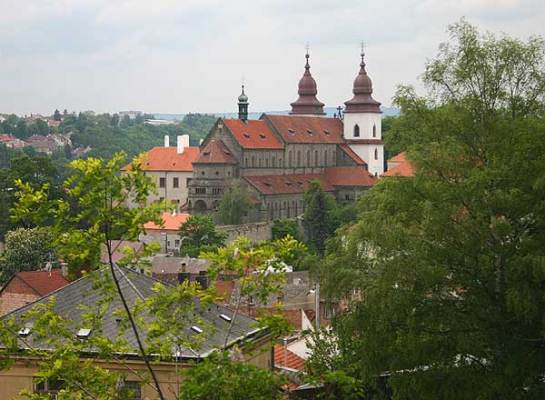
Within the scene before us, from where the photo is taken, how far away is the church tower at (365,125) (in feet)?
412

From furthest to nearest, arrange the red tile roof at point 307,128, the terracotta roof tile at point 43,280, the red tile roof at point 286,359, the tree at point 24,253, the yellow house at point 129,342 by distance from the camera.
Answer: the red tile roof at point 307,128, the tree at point 24,253, the terracotta roof tile at point 43,280, the red tile roof at point 286,359, the yellow house at point 129,342

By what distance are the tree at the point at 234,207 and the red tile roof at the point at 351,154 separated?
2041cm

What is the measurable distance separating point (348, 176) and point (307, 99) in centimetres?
1649

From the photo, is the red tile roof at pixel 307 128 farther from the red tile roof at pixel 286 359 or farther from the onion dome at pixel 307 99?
the red tile roof at pixel 286 359

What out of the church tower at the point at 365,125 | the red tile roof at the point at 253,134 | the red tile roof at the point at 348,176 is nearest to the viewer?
the red tile roof at the point at 253,134

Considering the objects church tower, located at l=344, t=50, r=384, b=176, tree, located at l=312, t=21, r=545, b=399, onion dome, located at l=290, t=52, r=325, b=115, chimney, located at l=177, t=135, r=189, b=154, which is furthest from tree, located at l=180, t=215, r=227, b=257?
tree, located at l=312, t=21, r=545, b=399

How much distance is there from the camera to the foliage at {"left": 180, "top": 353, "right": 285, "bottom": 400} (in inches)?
584

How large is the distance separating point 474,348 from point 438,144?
4.69 meters

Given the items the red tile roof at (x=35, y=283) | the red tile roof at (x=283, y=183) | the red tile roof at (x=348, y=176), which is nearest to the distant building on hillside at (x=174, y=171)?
the red tile roof at (x=283, y=183)

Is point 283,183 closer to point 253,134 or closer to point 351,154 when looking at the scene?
point 253,134

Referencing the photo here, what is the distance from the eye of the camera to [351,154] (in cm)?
12406

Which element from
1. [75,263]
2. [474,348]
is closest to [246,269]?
[75,263]

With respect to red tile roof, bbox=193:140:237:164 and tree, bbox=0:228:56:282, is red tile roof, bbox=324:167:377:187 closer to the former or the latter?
red tile roof, bbox=193:140:237:164

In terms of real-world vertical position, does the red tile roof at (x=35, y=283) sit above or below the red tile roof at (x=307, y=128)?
below
